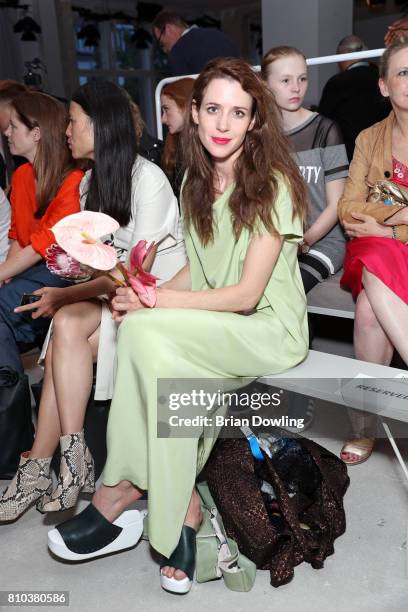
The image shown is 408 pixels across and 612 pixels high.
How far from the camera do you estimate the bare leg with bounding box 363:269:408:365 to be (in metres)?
2.01

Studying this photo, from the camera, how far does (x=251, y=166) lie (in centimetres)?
191

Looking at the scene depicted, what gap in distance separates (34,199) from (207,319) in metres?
1.37

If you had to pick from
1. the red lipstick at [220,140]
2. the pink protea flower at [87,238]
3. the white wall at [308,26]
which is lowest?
the pink protea flower at [87,238]

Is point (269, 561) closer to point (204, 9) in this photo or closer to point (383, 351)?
point (383, 351)

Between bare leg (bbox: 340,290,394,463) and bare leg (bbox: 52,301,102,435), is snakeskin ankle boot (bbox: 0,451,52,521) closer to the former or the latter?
bare leg (bbox: 52,301,102,435)

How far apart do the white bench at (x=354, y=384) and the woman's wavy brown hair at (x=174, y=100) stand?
169cm

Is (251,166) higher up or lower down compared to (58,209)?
higher up

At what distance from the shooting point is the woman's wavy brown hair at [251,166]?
1.85 m

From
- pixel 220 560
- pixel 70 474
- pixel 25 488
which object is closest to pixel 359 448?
pixel 220 560

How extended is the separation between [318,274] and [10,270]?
1.27 meters

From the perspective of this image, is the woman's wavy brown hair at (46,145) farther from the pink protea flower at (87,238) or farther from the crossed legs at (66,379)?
the pink protea flower at (87,238)

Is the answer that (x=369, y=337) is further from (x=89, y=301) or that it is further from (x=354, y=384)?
(x=89, y=301)

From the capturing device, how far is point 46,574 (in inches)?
73.5

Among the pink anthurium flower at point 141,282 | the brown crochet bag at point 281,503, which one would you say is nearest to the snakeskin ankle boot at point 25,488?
the brown crochet bag at point 281,503
